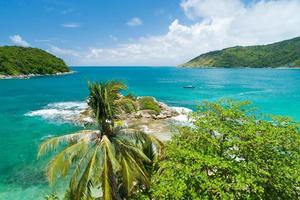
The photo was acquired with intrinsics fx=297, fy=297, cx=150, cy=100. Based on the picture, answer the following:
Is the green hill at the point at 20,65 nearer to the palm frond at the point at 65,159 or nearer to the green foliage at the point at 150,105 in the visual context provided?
the green foliage at the point at 150,105

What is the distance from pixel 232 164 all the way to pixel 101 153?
6.18m

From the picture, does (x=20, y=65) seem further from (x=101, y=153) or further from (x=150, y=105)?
(x=101, y=153)

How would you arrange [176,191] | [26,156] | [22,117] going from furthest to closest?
[22,117] → [26,156] → [176,191]

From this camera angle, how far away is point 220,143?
15492 mm

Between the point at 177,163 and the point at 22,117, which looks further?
the point at 22,117

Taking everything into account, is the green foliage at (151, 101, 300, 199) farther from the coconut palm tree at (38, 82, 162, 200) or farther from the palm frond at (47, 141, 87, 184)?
the palm frond at (47, 141, 87, 184)

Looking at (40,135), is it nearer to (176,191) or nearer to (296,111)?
(176,191)

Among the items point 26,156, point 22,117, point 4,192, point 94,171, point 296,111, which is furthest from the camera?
point 296,111

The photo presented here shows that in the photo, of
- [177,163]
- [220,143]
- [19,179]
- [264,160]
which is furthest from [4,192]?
[264,160]

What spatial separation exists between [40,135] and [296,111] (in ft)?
182

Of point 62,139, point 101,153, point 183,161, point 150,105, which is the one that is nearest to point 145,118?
point 150,105

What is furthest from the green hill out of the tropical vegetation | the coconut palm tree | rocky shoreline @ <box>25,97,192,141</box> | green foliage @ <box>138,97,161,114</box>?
the tropical vegetation

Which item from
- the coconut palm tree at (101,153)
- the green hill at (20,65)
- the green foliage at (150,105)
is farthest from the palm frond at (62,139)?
the green hill at (20,65)

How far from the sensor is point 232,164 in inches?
551
